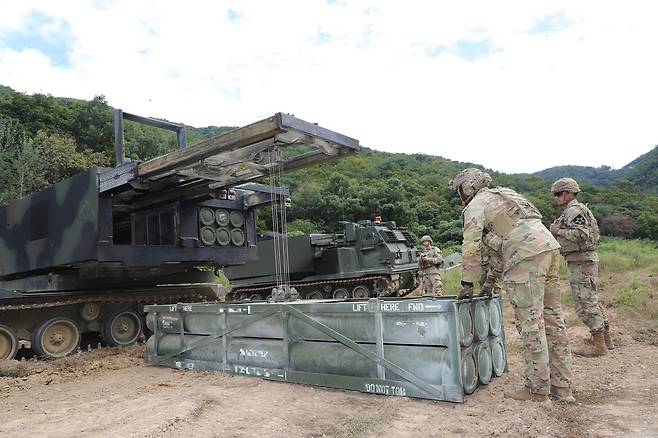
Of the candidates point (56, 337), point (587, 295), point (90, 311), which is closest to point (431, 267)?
point (587, 295)

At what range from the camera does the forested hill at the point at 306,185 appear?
28.7 meters

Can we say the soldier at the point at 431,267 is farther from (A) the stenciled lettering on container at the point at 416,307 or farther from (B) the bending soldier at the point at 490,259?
(A) the stenciled lettering on container at the point at 416,307

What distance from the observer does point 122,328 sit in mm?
8484

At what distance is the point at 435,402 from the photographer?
4.21 m

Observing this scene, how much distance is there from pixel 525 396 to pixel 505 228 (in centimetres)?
136

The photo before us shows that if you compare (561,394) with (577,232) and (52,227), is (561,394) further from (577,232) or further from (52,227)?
(52,227)

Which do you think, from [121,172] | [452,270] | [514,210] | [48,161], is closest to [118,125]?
[121,172]

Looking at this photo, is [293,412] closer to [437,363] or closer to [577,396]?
[437,363]

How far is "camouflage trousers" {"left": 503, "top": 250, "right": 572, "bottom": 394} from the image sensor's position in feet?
13.7

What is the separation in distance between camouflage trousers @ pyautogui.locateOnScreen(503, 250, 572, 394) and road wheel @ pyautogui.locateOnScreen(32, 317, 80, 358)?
20.9ft

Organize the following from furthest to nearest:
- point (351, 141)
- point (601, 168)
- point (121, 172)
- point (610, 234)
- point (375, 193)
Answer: point (601, 168) → point (375, 193) → point (610, 234) → point (121, 172) → point (351, 141)

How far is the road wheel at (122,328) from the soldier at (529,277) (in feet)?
19.9

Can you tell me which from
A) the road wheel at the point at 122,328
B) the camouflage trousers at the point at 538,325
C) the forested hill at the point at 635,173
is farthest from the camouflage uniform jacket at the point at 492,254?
the forested hill at the point at 635,173

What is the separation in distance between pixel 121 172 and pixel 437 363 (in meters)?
4.82
